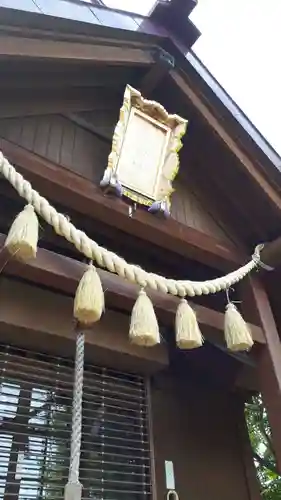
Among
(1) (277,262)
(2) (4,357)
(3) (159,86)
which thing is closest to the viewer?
(2) (4,357)

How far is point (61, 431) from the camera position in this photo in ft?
6.07

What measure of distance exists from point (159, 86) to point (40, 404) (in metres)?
1.74

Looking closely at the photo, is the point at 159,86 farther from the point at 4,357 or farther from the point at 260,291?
the point at 4,357

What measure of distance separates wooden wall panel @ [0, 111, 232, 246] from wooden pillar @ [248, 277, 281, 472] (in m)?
0.44

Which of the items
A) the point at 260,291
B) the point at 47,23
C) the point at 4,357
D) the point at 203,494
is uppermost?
the point at 47,23

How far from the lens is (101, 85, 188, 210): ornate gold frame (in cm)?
192

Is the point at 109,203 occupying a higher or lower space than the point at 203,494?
higher

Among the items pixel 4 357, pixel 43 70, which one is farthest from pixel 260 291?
pixel 43 70

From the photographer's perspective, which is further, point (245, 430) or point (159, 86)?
point (245, 430)

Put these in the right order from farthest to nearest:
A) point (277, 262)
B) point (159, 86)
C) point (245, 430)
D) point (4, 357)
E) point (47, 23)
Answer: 1. point (245, 430)
2. point (159, 86)
3. point (277, 262)
4. point (4, 357)
5. point (47, 23)

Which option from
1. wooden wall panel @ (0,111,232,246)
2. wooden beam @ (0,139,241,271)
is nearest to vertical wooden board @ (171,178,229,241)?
wooden wall panel @ (0,111,232,246)

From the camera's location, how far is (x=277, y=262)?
222 centimetres

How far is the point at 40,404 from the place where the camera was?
73.8 inches

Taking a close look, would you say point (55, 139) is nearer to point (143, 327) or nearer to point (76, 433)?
point (143, 327)
